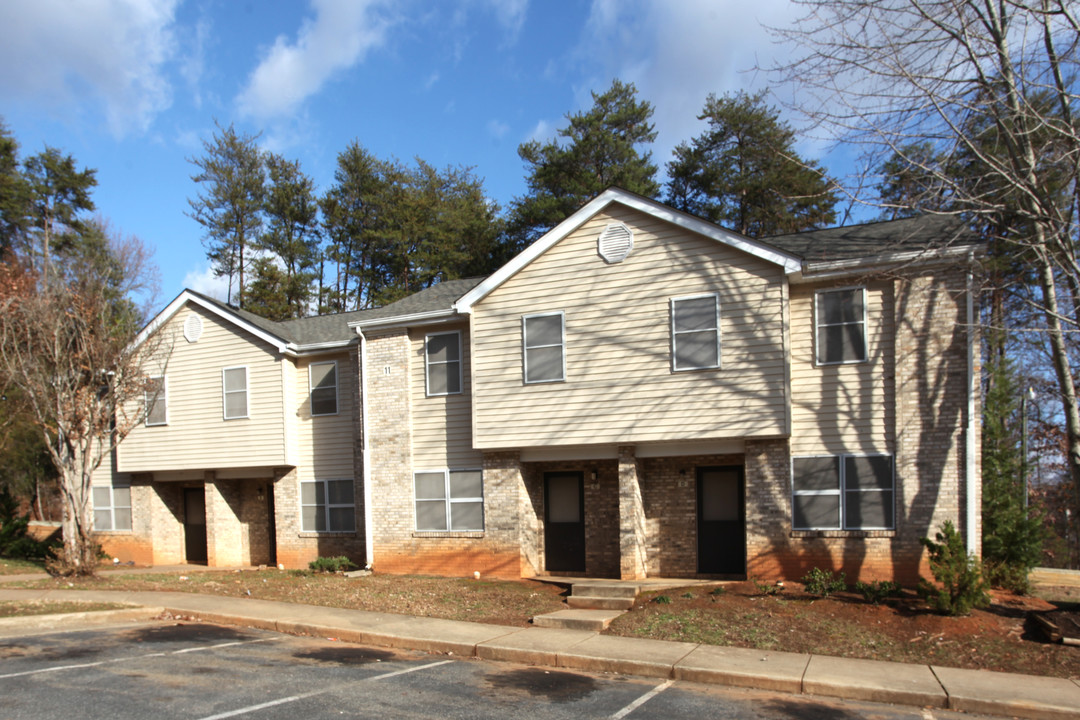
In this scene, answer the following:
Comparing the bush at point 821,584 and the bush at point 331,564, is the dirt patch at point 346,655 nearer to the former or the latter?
the bush at point 821,584

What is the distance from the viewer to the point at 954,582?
36.8ft

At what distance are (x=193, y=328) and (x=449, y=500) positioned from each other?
9.35 metres

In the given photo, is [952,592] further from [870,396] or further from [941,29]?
[941,29]

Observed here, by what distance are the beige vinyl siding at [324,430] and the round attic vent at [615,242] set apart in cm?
734

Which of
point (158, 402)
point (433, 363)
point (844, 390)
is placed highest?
point (433, 363)

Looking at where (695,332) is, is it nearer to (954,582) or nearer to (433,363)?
(954,582)

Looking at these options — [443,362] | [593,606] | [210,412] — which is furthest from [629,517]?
[210,412]

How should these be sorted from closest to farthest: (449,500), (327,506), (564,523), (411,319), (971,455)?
1. (971,455)
2. (564,523)
3. (449,500)
4. (411,319)
5. (327,506)

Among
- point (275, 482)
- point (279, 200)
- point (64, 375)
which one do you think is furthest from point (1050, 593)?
point (279, 200)

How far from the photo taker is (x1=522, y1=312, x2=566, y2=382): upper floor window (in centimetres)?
1614

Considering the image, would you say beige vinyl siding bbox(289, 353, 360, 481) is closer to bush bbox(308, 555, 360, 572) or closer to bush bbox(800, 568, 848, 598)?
bush bbox(308, 555, 360, 572)

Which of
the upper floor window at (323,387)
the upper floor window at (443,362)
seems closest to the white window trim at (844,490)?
the upper floor window at (443,362)

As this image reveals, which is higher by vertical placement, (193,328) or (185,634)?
(193,328)

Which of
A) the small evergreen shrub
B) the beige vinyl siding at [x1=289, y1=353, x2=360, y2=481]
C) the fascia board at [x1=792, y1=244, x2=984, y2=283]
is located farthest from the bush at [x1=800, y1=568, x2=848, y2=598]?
the beige vinyl siding at [x1=289, y1=353, x2=360, y2=481]
